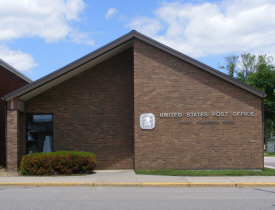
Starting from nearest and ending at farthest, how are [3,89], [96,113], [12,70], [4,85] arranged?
[96,113] < [3,89] < [4,85] < [12,70]

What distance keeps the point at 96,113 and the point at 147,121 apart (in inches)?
118

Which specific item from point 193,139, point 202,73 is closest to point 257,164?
point 193,139

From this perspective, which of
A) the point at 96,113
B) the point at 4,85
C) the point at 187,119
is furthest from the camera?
the point at 4,85

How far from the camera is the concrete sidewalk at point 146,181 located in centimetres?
1182

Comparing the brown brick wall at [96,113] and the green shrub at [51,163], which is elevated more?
the brown brick wall at [96,113]

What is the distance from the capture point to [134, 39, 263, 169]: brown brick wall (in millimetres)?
15164

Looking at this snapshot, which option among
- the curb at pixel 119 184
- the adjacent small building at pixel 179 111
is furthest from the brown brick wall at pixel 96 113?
the curb at pixel 119 184

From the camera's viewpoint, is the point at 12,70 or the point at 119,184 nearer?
the point at 119,184

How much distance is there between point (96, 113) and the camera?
55.0 feet

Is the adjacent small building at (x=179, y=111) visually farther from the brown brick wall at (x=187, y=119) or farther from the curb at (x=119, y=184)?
the curb at (x=119, y=184)

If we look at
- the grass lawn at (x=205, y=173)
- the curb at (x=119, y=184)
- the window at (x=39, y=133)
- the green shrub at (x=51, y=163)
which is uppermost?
the window at (x=39, y=133)

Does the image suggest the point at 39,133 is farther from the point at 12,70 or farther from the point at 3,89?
the point at 12,70

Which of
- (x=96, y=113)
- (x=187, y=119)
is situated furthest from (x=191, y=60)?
(x=96, y=113)

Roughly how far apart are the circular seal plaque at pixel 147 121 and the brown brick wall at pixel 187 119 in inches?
6.7
